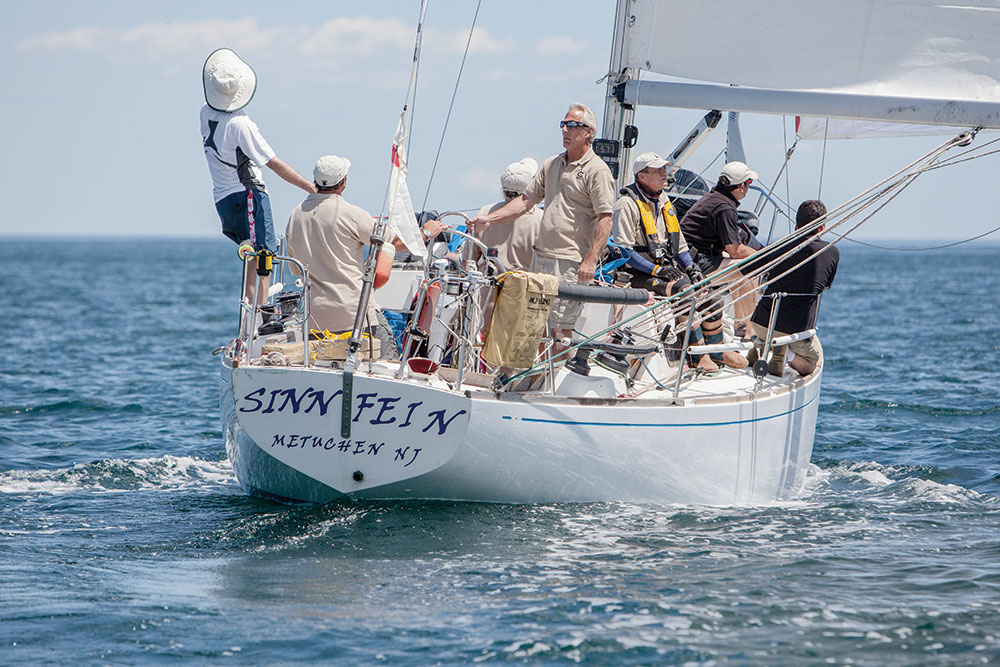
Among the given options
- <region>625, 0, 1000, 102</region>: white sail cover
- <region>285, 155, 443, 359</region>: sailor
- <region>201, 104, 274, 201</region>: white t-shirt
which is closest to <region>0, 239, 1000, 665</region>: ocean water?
<region>285, 155, 443, 359</region>: sailor

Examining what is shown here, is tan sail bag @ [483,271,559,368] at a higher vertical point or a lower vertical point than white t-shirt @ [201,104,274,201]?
lower

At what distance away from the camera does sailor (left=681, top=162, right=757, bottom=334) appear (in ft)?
27.1

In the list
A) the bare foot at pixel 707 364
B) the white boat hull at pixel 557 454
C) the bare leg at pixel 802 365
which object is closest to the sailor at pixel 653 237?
the bare foot at pixel 707 364

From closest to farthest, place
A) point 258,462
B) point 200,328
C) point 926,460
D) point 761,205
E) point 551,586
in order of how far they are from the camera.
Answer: point 551,586 < point 258,462 < point 926,460 < point 761,205 < point 200,328

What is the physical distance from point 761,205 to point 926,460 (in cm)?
276

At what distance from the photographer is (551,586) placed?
575 cm

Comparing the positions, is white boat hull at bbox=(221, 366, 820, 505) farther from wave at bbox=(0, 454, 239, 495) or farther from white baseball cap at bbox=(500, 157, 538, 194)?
white baseball cap at bbox=(500, 157, 538, 194)

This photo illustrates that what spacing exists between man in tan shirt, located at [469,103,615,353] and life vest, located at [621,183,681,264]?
616 mm

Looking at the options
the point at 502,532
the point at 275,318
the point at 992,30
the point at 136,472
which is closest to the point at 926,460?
the point at 992,30

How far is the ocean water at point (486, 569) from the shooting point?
4988 millimetres

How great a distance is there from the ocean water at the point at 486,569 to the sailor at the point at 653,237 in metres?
1.63

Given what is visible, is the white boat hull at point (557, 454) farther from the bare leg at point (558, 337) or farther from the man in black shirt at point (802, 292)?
the man in black shirt at point (802, 292)

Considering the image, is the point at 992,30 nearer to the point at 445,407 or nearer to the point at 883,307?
the point at 445,407

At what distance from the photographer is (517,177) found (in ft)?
26.1
